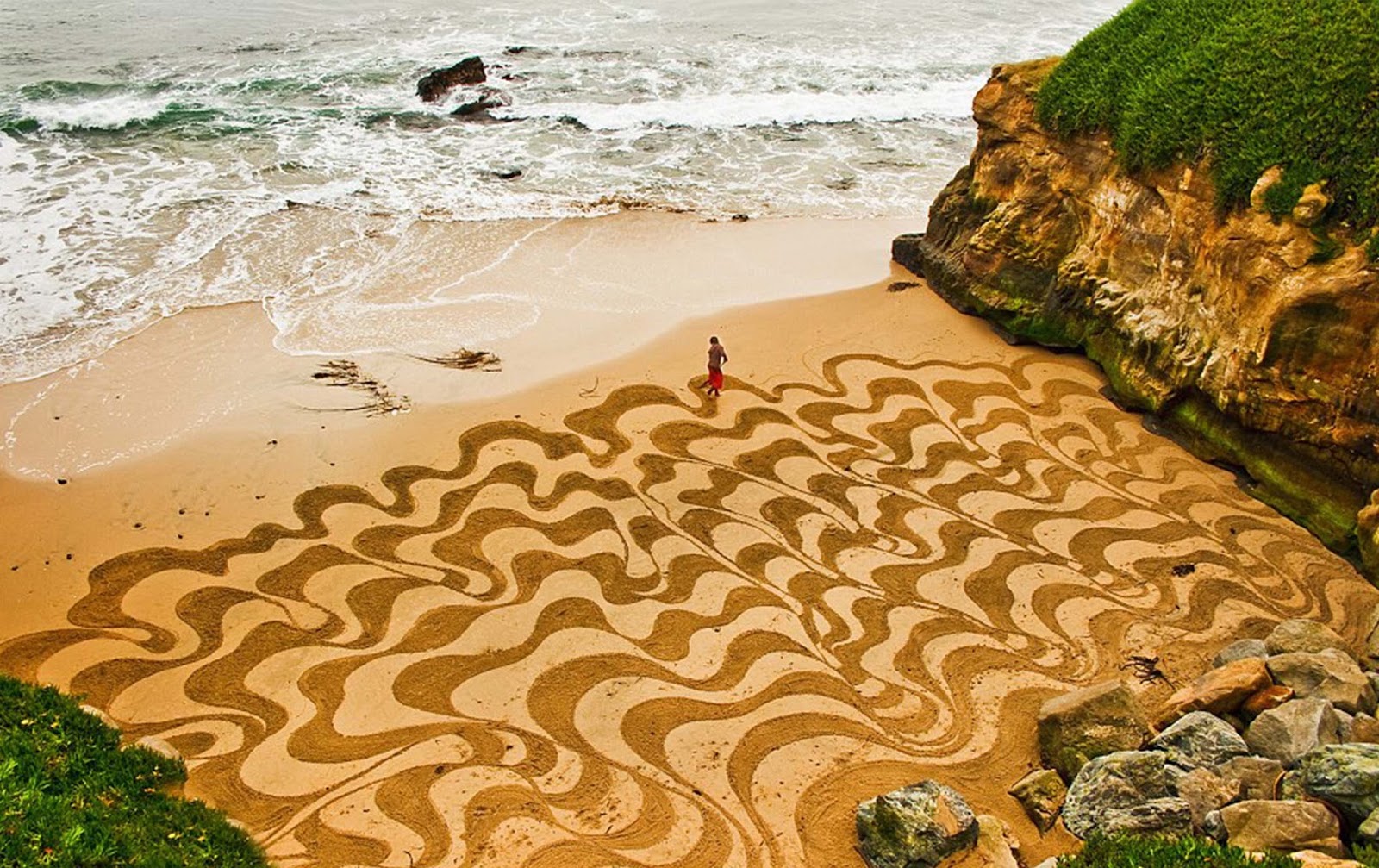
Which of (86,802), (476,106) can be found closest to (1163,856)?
Result: (86,802)

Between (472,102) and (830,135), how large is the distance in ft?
39.4

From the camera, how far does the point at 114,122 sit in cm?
3083

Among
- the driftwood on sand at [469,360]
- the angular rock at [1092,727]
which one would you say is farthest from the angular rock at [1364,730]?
the driftwood on sand at [469,360]

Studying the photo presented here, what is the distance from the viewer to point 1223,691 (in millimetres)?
10836

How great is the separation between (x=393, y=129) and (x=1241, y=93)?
2424cm

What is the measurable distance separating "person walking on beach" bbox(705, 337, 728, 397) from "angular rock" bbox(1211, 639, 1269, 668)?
8562 mm

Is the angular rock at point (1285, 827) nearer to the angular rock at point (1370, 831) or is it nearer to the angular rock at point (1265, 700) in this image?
the angular rock at point (1370, 831)

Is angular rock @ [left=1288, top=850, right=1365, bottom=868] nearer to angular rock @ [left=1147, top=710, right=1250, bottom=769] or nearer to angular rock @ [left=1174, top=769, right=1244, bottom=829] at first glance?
angular rock @ [left=1174, top=769, right=1244, bottom=829]

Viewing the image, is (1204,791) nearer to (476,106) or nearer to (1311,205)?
(1311,205)

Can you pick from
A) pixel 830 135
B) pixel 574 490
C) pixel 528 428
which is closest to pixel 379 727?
pixel 574 490

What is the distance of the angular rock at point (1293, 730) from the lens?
382 inches

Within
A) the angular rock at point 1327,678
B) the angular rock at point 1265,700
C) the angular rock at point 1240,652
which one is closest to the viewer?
the angular rock at point 1327,678

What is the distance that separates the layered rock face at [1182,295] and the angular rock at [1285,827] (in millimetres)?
6323

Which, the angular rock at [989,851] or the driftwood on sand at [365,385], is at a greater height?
the driftwood on sand at [365,385]
